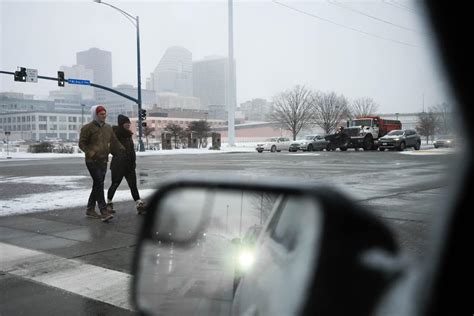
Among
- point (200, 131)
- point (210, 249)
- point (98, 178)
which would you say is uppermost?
point (200, 131)

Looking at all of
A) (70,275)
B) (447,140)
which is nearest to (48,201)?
(70,275)

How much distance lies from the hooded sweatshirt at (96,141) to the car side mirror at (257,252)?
20.4ft

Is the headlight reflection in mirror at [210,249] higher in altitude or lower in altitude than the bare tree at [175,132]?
lower

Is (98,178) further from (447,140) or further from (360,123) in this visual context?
(360,123)

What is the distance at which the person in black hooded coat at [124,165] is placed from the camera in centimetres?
791

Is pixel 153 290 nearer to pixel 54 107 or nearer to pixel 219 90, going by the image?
pixel 219 90

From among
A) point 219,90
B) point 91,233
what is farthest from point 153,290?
point 219,90

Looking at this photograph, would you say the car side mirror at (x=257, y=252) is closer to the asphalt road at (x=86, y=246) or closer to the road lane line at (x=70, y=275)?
the asphalt road at (x=86, y=246)

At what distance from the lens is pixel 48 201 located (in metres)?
9.88

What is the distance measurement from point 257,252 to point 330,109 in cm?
6704

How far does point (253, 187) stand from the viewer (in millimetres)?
1442

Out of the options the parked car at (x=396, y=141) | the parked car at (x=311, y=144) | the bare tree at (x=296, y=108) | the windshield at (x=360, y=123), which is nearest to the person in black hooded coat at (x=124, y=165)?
the parked car at (x=396, y=141)

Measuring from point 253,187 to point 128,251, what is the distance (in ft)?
14.9

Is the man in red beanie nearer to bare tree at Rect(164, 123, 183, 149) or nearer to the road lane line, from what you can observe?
the road lane line
